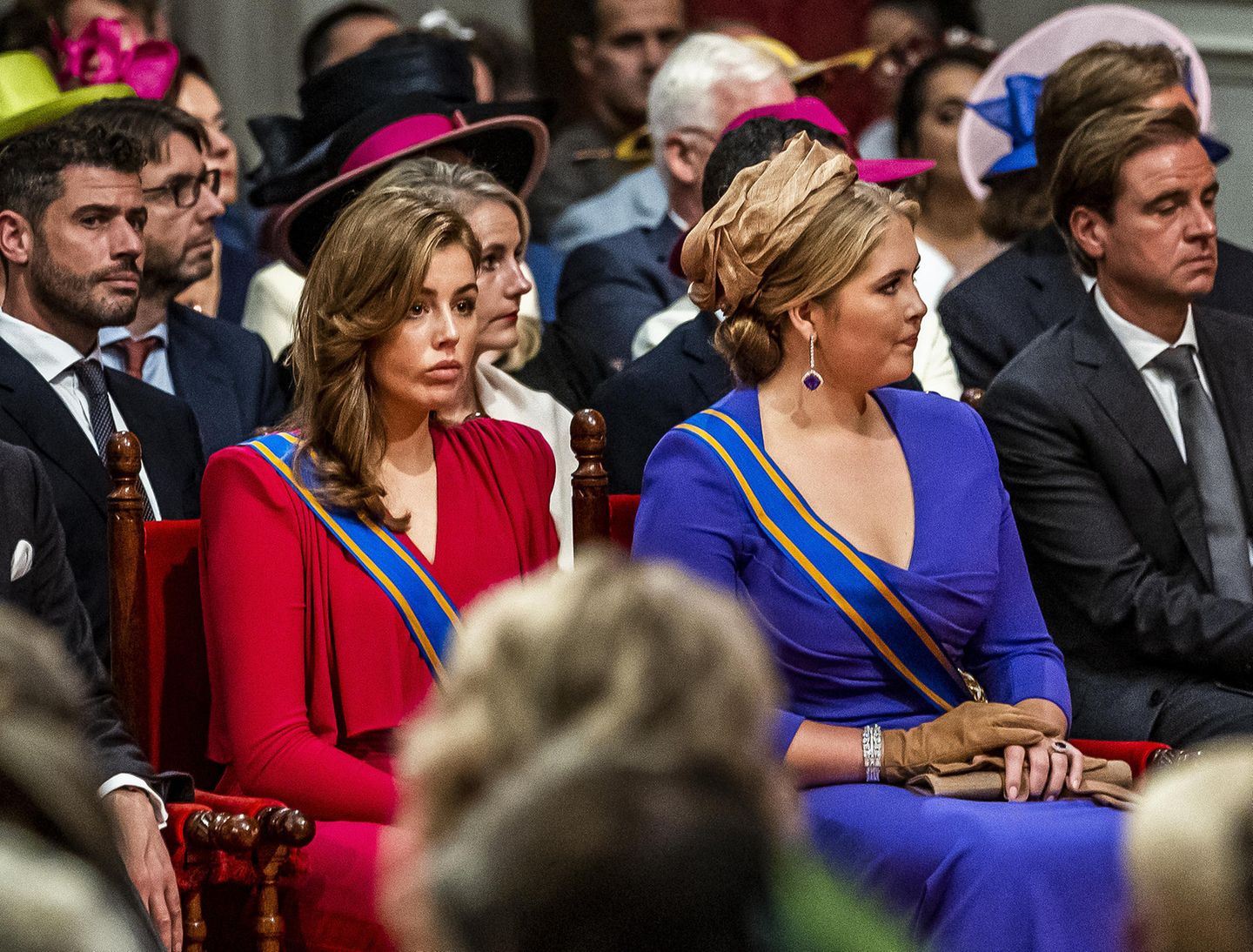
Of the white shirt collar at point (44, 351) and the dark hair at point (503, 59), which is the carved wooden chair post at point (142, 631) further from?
the dark hair at point (503, 59)

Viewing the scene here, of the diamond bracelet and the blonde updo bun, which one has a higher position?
the blonde updo bun

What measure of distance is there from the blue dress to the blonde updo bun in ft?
0.46

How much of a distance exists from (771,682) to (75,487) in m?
2.34

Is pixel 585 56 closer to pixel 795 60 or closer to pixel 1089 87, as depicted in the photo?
pixel 795 60

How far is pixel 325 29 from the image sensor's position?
6074 millimetres

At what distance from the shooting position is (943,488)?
2.76 m

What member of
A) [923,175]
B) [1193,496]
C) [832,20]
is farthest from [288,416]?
[832,20]

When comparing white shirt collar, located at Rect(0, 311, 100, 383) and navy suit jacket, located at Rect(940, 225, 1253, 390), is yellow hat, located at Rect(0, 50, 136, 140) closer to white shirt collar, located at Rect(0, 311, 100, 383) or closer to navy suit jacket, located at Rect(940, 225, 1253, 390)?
white shirt collar, located at Rect(0, 311, 100, 383)

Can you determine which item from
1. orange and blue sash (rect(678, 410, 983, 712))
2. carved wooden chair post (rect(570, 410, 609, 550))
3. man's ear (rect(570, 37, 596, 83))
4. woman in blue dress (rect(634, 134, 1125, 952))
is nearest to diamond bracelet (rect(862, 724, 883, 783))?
woman in blue dress (rect(634, 134, 1125, 952))

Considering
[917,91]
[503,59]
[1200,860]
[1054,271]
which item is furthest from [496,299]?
[503,59]

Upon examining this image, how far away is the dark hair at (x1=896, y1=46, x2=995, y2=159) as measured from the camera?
5359mm

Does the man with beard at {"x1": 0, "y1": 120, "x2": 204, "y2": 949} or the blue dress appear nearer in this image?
the blue dress

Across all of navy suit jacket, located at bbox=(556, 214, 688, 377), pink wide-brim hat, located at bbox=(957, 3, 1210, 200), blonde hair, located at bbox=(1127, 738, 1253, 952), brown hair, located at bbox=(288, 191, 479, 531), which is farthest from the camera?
pink wide-brim hat, located at bbox=(957, 3, 1210, 200)

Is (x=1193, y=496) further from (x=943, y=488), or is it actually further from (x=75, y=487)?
(x=75, y=487)
